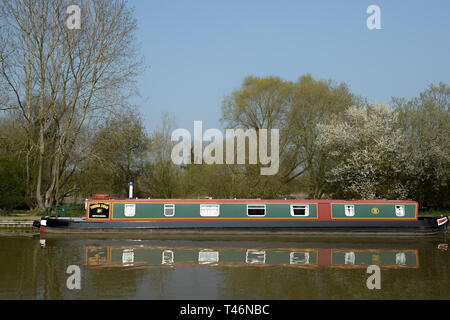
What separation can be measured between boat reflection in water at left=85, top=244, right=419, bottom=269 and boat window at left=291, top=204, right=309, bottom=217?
10.1ft

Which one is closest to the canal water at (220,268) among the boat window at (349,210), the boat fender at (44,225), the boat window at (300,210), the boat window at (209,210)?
the boat fender at (44,225)

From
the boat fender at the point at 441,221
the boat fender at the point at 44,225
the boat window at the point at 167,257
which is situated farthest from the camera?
the boat fender at the point at 441,221

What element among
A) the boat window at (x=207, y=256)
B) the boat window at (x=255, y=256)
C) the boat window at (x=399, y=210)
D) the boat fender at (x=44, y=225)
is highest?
the boat window at (x=399, y=210)

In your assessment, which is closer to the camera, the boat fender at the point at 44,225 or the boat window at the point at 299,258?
the boat window at the point at 299,258

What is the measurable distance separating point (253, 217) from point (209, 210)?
1.92 meters

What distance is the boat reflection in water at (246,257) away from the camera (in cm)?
1279

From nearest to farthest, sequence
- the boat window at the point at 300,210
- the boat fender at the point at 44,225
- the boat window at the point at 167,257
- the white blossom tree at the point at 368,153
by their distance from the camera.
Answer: the boat window at the point at 167,257
the boat fender at the point at 44,225
the boat window at the point at 300,210
the white blossom tree at the point at 368,153

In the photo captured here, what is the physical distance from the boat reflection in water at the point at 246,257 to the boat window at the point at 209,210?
3.21m

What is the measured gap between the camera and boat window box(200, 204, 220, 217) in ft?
62.2

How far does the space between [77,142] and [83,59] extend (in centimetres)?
480

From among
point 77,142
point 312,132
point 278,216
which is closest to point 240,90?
point 312,132

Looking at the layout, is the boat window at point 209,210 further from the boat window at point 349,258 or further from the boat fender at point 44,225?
the boat fender at point 44,225

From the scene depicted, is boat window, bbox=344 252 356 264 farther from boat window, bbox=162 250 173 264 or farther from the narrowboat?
boat window, bbox=162 250 173 264
